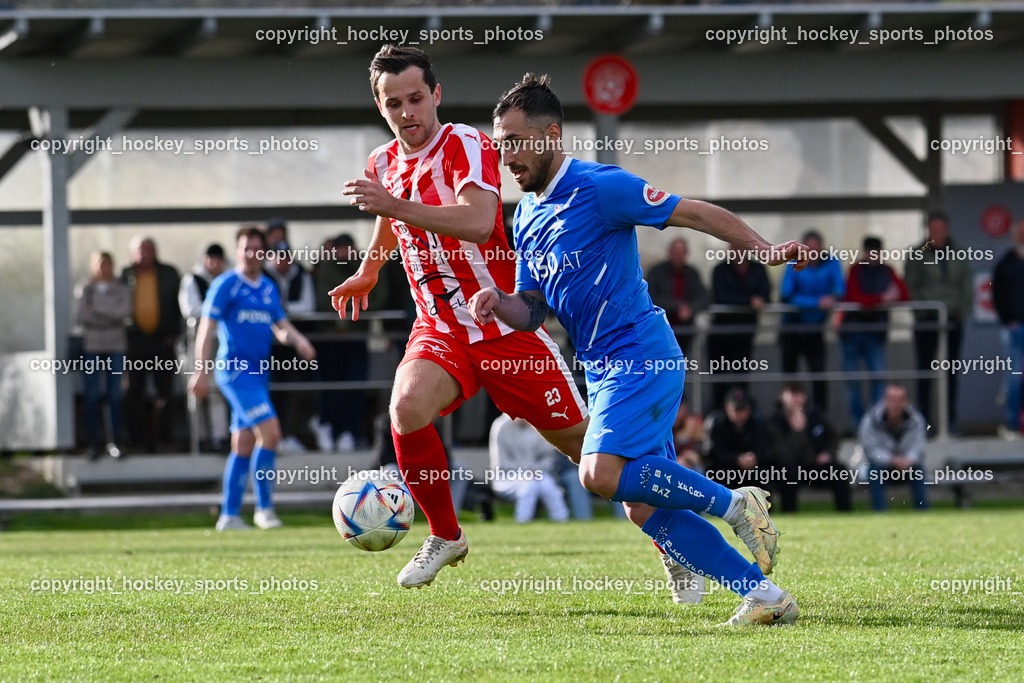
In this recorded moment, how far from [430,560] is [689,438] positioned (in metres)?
8.58

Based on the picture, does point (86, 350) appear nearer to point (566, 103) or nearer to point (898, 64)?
point (566, 103)

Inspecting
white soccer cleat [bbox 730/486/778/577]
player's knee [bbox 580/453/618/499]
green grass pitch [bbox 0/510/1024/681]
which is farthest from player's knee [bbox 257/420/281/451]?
white soccer cleat [bbox 730/486/778/577]

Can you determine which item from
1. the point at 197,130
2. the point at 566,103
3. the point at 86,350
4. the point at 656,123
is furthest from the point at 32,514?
the point at 656,123

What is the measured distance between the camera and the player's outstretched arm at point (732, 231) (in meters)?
4.88

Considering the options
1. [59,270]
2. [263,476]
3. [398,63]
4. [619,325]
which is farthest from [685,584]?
[59,270]

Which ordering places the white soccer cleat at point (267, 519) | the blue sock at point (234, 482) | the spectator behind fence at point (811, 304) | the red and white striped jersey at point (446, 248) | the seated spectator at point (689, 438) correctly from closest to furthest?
the red and white striped jersey at point (446, 248), the blue sock at point (234, 482), the white soccer cleat at point (267, 519), the seated spectator at point (689, 438), the spectator behind fence at point (811, 304)

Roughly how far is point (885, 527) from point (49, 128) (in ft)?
32.1

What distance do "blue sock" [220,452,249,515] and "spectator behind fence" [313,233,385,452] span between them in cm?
331

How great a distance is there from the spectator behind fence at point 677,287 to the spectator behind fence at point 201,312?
14.5ft

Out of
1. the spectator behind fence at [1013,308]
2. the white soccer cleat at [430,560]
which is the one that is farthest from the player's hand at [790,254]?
the spectator behind fence at [1013,308]

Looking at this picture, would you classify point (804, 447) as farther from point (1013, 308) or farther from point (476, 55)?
point (476, 55)

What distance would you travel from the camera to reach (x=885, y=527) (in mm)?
11312

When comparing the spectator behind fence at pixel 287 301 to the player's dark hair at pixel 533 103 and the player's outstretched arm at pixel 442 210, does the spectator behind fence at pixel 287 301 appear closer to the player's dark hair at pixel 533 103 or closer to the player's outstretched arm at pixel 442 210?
the player's outstretched arm at pixel 442 210

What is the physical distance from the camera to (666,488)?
5188 mm
